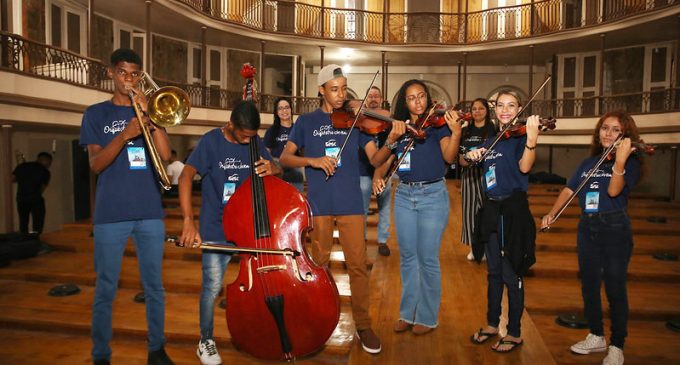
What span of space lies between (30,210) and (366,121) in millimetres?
7582

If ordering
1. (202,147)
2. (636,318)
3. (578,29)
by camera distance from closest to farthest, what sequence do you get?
1. (202,147)
2. (636,318)
3. (578,29)

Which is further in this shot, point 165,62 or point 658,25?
point 165,62

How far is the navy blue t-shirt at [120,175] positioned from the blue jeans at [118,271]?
0.07m

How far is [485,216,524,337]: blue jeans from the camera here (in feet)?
9.30

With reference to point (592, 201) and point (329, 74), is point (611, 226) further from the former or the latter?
point (329, 74)

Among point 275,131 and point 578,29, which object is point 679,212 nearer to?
point 578,29

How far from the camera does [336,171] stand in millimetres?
2795

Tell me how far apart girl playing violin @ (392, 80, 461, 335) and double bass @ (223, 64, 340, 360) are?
76 cm

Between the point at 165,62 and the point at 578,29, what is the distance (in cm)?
1119

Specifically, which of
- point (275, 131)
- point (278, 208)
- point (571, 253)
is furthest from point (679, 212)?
point (278, 208)

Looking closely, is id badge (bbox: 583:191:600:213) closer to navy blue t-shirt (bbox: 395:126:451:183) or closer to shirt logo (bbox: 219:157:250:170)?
navy blue t-shirt (bbox: 395:126:451:183)

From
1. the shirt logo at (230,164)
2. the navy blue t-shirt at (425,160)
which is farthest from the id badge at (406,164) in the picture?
the shirt logo at (230,164)

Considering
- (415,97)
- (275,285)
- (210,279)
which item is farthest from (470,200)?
(275,285)

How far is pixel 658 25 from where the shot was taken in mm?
11914
